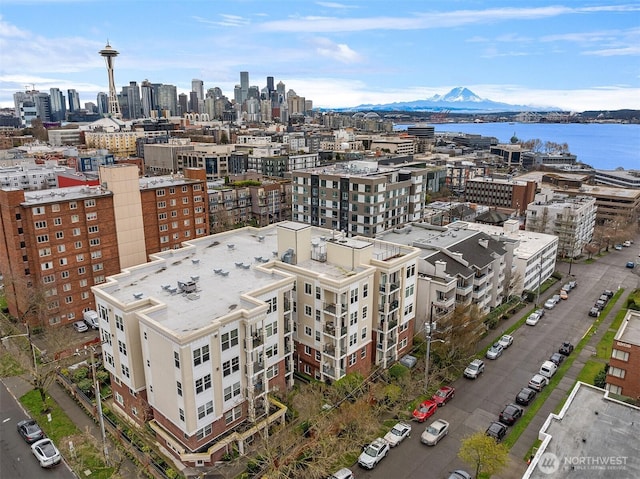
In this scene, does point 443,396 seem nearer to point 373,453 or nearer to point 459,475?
point 459,475

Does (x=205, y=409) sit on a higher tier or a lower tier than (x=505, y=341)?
higher

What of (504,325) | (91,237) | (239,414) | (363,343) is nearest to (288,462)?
(239,414)

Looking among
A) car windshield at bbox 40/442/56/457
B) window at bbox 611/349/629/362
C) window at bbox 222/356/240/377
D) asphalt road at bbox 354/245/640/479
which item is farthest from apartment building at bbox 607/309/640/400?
car windshield at bbox 40/442/56/457

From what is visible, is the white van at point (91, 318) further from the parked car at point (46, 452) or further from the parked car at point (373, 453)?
the parked car at point (373, 453)

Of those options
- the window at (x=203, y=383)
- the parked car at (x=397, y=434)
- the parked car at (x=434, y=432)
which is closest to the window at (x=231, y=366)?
the window at (x=203, y=383)

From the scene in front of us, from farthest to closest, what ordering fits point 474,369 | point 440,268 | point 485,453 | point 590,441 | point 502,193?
point 502,193, point 440,268, point 474,369, point 485,453, point 590,441

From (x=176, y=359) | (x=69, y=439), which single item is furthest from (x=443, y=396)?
(x=69, y=439)

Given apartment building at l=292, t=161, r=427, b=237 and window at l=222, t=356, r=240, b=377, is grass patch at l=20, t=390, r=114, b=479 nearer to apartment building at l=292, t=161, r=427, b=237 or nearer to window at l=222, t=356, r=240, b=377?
window at l=222, t=356, r=240, b=377
